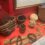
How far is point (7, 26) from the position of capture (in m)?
0.93

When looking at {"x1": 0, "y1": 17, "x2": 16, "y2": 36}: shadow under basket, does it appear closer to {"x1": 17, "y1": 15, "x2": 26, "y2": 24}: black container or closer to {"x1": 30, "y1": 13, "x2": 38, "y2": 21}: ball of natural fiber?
{"x1": 17, "y1": 15, "x2": 26, "y2": 24}: black container

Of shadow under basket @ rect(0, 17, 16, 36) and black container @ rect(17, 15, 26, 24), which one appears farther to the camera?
black container @ rect(17, 15, 26, 24)

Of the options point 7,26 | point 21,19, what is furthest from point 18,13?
point 7,26

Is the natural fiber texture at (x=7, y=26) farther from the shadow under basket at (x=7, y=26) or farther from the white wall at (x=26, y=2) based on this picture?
the white wall at (x=26, y=2)

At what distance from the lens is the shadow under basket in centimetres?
92

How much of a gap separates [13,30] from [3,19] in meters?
0.10

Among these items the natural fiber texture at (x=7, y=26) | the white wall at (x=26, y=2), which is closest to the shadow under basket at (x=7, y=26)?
the natural fiber texture at (x=7, y=26)

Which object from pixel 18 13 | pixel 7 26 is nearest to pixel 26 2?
pixel 18 13

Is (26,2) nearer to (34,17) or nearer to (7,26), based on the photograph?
(34,17)

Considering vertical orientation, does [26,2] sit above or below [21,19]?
above

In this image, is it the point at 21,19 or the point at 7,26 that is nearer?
the point at 7,26

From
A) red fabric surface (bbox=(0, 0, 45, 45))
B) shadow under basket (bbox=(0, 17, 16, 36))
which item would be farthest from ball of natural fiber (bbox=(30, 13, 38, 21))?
shadow under basket (bbox=(0, 17, 16, 36))

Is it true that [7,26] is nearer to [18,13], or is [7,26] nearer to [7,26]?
[7,26]

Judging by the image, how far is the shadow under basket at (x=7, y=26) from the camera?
0.92 metres
